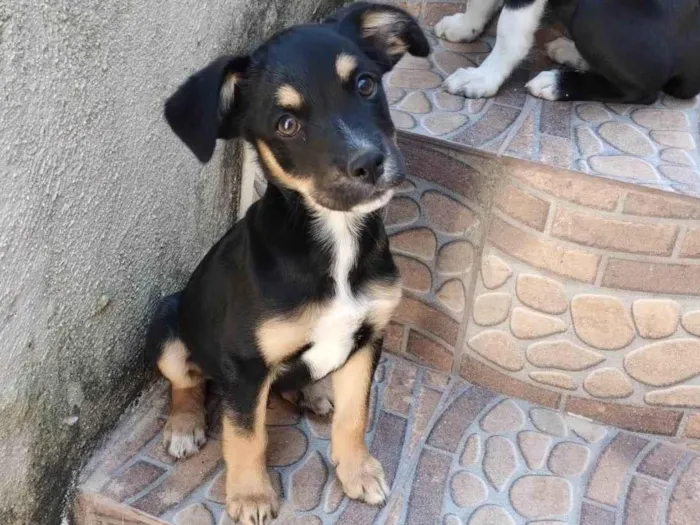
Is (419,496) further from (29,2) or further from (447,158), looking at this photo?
(29,2)

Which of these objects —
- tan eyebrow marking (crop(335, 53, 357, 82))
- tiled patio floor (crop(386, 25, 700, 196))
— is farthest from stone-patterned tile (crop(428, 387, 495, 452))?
tan eyebrow marking (crop(335, 53, 357, 82))

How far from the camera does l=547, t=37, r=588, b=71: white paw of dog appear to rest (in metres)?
3.39

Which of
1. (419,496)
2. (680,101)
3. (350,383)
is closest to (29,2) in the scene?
(350,383)

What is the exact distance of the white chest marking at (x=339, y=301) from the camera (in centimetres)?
212

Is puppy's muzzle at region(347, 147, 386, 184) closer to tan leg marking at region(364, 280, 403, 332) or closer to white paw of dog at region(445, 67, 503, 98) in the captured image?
tan leg marking at region(364, 280, 403, 332)

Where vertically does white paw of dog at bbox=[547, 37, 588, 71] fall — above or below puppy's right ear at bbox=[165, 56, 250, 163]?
below

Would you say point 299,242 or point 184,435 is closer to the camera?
point 299,242

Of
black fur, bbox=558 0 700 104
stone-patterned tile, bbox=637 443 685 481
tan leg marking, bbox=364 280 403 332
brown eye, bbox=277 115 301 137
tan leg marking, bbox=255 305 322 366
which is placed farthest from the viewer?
black fur, bbox=558 0 700 104

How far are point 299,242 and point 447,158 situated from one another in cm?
86

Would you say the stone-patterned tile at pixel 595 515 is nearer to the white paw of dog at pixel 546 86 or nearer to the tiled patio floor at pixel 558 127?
the tiled patio floor at pixel 558 127

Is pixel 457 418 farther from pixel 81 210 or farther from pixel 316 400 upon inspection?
pixel 81 210

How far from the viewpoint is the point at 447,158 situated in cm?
273

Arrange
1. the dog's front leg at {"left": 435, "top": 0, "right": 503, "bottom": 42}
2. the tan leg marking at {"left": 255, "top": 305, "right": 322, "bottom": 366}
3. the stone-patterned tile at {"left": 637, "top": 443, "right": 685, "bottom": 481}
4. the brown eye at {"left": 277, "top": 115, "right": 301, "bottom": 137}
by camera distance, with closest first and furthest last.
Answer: the brown eye at {"left": 277, "top": 115, "right": 301, "bottom": 137} → the tan leg marking at {"left": 255, "top": 305, "right": 322, "bottom": 366} → the stone-patterned tile at {"left": 637, "top": 443, "right": 685, "bottom": 481} → the dog's front leg at {"left": 435, "top": 0, "right": 503, "bottom": 42}

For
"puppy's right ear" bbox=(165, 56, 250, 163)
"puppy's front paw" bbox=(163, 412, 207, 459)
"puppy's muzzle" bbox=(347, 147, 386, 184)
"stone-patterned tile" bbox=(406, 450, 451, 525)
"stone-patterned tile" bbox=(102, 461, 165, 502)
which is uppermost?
"puppy's right ear" bbox=(165, 56, 250, 163)
